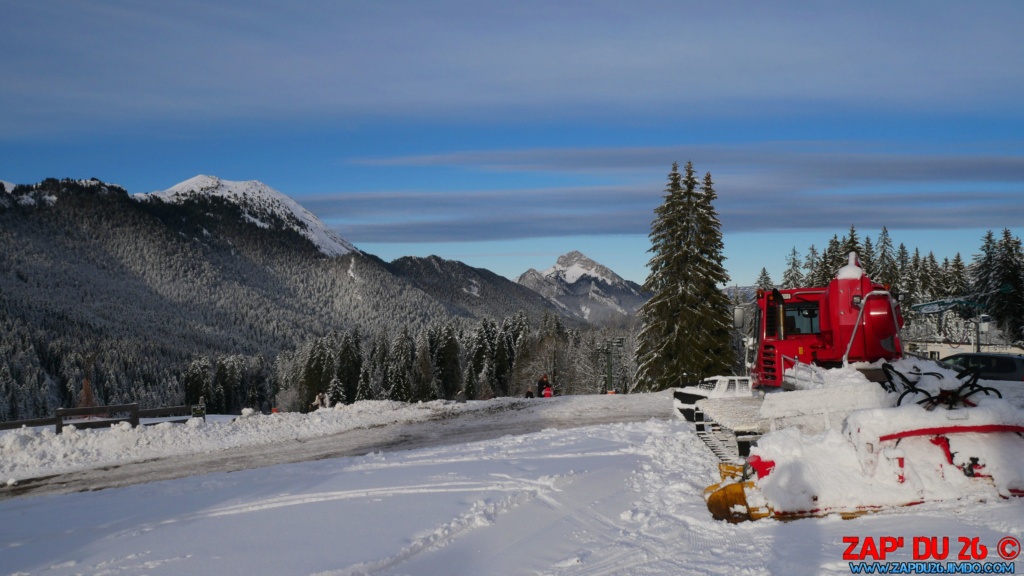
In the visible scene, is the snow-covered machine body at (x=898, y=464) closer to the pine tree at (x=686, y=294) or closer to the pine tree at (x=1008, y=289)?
the pine tree at (x=686, y=294)

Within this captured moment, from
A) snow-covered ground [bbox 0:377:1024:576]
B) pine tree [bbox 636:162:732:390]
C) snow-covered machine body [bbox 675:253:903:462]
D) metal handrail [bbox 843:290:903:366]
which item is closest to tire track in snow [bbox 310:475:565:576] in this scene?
snow-covered ground [bbox 0:377:1024:576]

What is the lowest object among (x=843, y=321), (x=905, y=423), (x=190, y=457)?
(x=190, y=457)

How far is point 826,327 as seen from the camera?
14109 mm

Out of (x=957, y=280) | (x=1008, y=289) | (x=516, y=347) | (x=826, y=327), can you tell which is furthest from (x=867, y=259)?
(x=826, y=327)

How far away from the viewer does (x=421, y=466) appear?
1188 centimetres

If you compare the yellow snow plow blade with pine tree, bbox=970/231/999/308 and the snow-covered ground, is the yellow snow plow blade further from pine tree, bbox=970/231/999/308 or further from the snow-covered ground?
pine tree, bbox=970/231/999/308

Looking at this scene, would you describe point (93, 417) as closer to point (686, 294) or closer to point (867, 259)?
point (686, 294)

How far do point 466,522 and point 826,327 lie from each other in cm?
901

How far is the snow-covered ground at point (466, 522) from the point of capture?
21.3ft

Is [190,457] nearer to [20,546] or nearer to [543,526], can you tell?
[20,546]

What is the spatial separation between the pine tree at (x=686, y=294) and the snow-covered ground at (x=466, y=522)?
19943 millimetres

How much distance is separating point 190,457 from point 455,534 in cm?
1036

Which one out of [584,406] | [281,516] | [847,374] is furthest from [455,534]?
[584,406]

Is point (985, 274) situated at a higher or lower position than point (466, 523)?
higher
